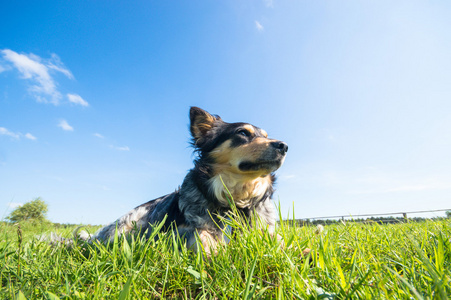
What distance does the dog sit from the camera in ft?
11.2

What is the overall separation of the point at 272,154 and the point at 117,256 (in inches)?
90.6

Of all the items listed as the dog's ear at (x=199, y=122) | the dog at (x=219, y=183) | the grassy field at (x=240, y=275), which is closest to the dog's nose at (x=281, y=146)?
the dog at (x=219, y=183)

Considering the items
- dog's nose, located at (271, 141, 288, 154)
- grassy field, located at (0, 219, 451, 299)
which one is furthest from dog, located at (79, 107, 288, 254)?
grassy field, located at (0, 219, 451, 299)

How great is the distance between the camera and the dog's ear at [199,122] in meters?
4.46

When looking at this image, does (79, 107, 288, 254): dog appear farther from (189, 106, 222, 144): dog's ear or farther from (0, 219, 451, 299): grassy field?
(0, 219, 451, 299): grassy field

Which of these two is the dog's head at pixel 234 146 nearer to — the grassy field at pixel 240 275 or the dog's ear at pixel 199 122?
the dog's ear at pixel 199 122

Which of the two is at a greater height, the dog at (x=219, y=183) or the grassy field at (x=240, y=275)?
the dog at (x=219, y=183)

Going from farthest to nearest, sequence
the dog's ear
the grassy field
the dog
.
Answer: the dog's ear → the dog → the grassy field

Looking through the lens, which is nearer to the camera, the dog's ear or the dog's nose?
the dog's nose

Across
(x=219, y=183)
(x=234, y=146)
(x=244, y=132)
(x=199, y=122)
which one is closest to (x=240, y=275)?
(x=219, y=183)

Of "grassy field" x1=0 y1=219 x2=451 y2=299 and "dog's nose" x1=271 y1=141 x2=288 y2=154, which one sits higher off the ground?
"dog's nose" x1=271 y1=141 x2=288 y2=154

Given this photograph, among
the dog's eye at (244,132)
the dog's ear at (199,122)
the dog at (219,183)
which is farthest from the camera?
the dog's ear at (199,122)

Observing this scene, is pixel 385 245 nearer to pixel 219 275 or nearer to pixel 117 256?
pixel 219 275

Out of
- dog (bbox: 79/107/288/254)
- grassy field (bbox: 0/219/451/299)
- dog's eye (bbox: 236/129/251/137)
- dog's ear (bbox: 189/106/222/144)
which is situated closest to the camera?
grassy field (bbox: 0/219/451/299)
